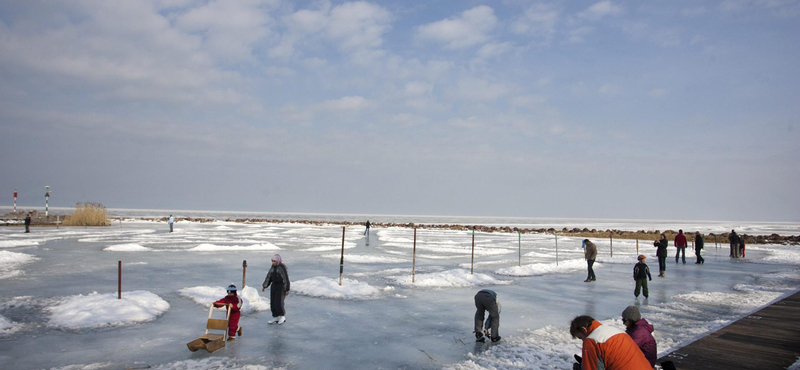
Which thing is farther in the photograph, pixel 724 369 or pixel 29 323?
pixel 29 323

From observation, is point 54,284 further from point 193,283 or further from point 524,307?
point 524,307

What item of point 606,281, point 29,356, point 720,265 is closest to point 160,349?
point 29,356

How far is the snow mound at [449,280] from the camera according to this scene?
47.1 ft

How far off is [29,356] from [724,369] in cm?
998

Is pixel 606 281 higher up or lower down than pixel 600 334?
lower down

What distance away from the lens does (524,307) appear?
11172mm

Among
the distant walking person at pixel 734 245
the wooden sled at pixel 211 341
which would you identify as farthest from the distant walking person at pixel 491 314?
the distant walking person at pixel 734 245

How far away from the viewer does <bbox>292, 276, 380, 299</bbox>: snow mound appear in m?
12.3

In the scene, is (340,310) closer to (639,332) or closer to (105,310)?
(105,310)

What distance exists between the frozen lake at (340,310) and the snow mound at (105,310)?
4 centimetres

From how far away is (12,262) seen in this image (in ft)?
57.5

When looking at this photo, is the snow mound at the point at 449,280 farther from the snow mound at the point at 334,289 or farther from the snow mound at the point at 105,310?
the snow mound at the point at 105,310

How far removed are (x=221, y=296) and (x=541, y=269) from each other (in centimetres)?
1214

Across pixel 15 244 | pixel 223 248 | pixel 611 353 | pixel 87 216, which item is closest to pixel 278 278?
pixel 611 353
